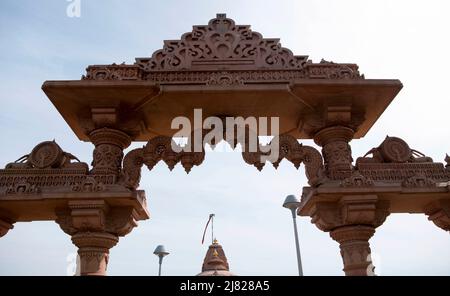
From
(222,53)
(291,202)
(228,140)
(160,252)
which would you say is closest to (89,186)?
(228,140)

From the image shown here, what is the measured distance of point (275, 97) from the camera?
4.98 meters

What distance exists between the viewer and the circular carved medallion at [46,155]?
4.75 meters

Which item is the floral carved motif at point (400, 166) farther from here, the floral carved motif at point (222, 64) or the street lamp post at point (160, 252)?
the street lamp post at point (160, 252)

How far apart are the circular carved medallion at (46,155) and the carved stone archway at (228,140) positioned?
14 mm

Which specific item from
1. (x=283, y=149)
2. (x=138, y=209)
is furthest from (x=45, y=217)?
(x=283, y=149)

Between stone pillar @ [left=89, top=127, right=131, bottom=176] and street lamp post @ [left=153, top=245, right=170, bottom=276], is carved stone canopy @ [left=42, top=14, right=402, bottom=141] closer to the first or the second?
stone pillar @ [left=89, top=127, right=131, bottom=176]

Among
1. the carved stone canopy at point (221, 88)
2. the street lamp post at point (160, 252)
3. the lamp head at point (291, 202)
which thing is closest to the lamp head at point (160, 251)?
the street lamp post at point (160, 252)

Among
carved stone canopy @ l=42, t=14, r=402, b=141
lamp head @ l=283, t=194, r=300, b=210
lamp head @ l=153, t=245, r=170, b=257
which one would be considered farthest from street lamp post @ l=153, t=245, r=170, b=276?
carved stone canopy @ l=42, t=14, r=402, b=141

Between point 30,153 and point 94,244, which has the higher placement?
point 30,153

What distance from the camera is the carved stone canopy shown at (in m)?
4.82

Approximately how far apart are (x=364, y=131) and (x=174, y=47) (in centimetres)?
338

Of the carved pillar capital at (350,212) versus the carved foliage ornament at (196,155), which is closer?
the carved pillar capital at (350,212)
